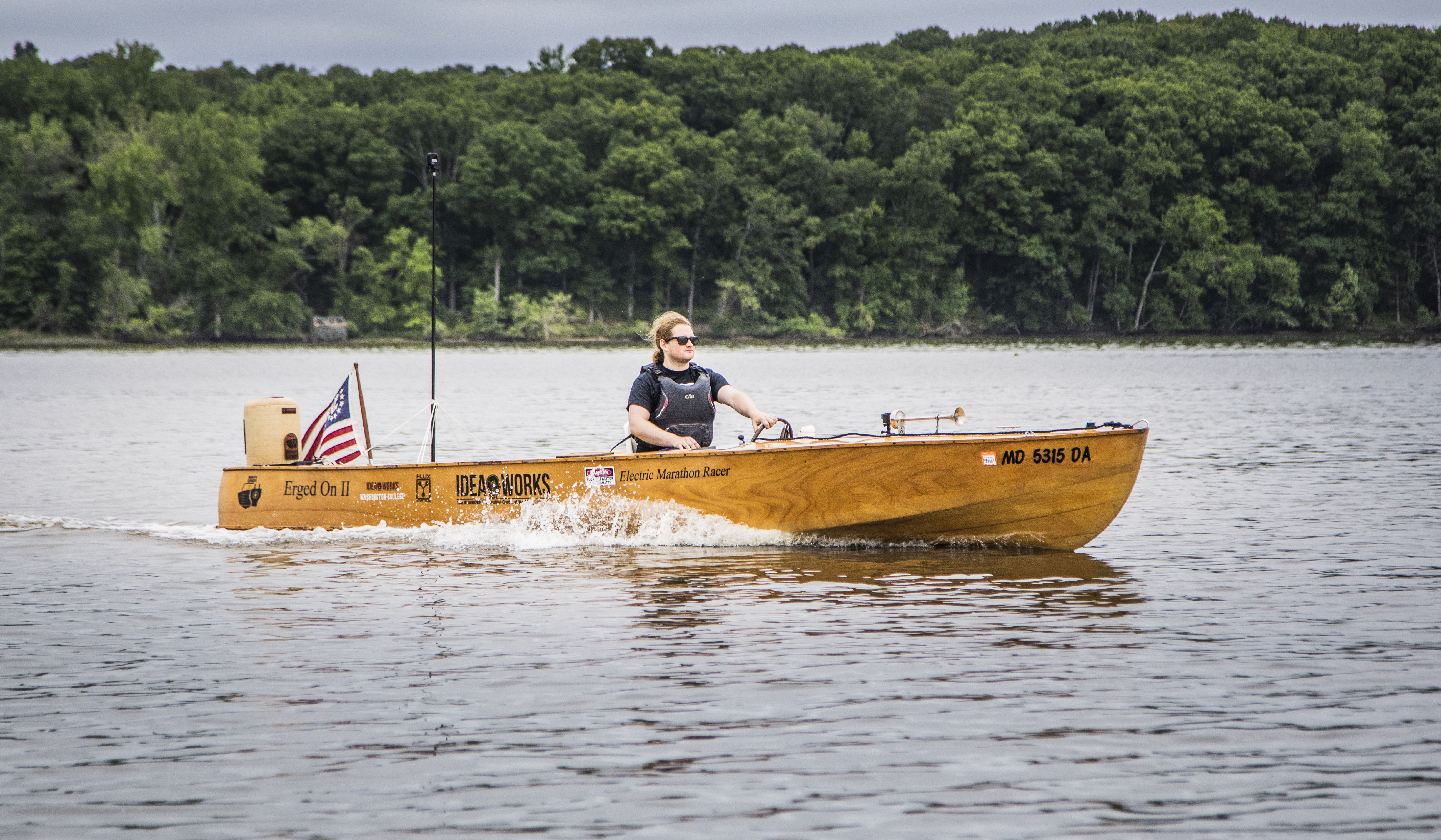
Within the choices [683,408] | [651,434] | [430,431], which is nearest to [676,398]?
[683,408]

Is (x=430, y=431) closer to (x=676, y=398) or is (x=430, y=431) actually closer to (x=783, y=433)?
(x=676, y=398)

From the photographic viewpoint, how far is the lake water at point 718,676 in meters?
5.52

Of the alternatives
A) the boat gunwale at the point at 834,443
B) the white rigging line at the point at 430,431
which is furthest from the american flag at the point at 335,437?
the boat gunwale at the point at 834,443

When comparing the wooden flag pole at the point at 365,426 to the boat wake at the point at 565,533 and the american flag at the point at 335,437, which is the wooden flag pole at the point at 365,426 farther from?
the boat wake at the point at 565,533

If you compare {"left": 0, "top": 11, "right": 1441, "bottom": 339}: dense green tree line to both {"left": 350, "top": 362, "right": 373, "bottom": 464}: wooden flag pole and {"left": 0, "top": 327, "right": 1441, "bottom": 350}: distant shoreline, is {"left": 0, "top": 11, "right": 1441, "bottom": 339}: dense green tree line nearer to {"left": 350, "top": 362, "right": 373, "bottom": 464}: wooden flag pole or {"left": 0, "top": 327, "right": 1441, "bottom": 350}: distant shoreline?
{"left": 0, "top": 327, "right": 1441, "bottom": 350}: distant shoreline

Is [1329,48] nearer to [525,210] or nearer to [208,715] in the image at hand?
[525,210]

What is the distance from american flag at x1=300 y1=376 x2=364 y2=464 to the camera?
12812 mm

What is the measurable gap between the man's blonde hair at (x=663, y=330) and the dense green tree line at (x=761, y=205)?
76.6 m

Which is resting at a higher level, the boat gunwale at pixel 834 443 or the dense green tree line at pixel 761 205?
the dense green tree line at pixel 761 205

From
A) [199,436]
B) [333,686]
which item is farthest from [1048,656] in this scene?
[199,436]

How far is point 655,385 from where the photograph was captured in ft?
37.6

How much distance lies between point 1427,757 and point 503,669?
459cm

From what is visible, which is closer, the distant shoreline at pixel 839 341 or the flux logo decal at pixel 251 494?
the flux logo decal at pixel 251 494

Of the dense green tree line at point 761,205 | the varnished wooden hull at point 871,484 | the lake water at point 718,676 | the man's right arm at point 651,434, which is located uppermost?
the dense green tree line at point 761,205
